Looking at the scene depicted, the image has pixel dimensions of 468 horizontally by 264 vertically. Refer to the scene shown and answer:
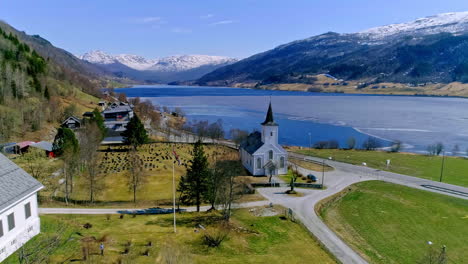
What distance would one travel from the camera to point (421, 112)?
5674 inches

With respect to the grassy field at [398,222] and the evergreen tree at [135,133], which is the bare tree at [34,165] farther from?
the grassy field at [398,222]

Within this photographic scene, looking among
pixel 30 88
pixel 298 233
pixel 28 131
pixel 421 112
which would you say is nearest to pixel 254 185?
Result: pixel 298 233

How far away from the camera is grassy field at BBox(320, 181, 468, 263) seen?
27.2 meters

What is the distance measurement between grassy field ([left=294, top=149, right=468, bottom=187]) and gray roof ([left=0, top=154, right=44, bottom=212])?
55369mm

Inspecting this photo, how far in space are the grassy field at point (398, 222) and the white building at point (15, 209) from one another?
24911mm

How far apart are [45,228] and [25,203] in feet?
12.1

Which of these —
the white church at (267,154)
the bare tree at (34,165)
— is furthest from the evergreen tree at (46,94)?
the white church at (267,154)

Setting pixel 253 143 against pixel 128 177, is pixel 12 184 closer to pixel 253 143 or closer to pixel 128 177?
pixel 128 177

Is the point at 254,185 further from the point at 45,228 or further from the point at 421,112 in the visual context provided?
the point at 421,112

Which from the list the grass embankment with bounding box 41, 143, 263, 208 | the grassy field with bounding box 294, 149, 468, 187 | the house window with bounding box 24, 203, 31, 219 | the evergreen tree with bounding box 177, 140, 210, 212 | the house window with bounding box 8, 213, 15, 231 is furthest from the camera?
the grassy field with bounding box 294, 149, 468, 187

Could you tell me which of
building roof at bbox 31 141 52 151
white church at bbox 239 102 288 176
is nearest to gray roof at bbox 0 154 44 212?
building roof at bbox 31 141 52 151

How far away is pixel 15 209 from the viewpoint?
19.4 m

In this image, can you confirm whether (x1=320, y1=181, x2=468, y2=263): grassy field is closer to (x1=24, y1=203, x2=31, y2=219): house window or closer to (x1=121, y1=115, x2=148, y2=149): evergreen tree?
(x1=24, y1=203, x2=31, y2=219): house window

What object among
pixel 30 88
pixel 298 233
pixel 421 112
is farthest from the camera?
pixel 421 112
